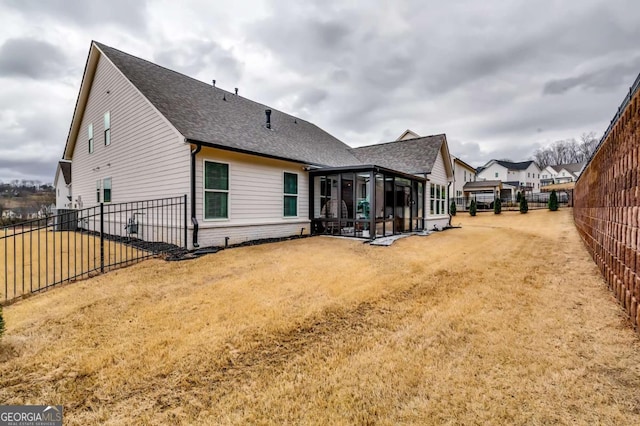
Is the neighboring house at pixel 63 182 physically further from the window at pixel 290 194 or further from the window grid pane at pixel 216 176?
the window at pixel 290 194

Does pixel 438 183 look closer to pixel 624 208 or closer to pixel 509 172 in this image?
pixel 624 208

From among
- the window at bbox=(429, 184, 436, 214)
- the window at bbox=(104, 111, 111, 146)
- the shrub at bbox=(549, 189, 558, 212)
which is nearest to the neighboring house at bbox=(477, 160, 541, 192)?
the shrub at bbox=(549, 189, 558, 212)

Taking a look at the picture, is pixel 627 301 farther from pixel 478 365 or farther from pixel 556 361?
pixel 478 365

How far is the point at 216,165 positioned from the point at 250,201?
1.55 metres

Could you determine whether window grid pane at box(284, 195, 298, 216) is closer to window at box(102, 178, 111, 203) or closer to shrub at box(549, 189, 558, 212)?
window at box(102, 178, 111, 203)

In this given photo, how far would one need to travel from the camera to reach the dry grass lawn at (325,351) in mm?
1957

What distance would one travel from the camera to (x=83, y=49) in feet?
40.2

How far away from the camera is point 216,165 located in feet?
26.7

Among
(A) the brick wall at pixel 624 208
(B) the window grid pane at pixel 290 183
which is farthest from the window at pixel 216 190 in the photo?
(A) the brick wall at pixel 624 208

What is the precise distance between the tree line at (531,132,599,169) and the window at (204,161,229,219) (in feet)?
239

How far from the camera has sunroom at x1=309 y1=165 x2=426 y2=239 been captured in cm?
1005

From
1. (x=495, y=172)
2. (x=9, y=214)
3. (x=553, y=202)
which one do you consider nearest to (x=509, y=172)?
(x=495, y=172)

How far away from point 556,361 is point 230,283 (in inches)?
173

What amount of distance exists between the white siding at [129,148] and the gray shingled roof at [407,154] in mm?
10545
